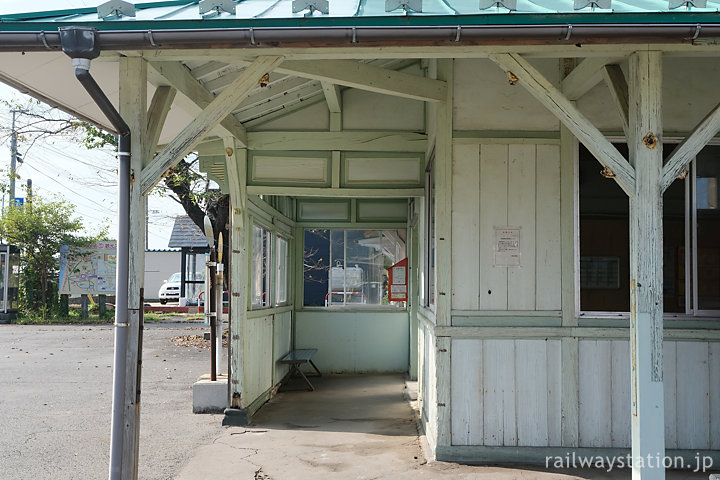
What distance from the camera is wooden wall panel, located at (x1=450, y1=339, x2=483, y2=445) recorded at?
19.1 feet

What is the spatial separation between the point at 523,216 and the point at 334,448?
2774 mm

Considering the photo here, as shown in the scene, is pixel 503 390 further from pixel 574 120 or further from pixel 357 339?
pixel 357 339

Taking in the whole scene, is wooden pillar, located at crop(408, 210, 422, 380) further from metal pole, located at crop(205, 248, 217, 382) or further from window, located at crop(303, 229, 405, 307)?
metal pole, located at crop(205, 248, 217, 382)

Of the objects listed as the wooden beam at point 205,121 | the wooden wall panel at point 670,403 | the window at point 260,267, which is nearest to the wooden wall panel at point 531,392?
the wooden wall panel at point 670,403

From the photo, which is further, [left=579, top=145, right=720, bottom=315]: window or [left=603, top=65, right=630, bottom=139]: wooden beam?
[left=579, top=145, right=720, bottom=315]: window

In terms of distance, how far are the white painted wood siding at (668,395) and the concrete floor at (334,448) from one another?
30 cm

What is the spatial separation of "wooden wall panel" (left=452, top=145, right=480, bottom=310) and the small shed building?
0.02 metres

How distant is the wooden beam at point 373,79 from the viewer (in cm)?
550

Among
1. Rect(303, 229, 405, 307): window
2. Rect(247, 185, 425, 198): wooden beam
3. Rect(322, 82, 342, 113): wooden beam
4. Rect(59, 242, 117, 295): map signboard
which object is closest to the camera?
Rect(322, 82, 342, 113): wooden beam

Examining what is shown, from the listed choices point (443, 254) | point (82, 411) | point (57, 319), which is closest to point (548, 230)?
point (443, 254)

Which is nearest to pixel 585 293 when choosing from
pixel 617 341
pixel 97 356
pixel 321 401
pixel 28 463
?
pixel 617 341

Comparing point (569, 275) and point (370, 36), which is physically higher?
point (370, 36)

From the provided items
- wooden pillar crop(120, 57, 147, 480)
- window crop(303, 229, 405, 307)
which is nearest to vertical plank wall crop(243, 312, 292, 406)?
window crop(303, 229, 405, 307)

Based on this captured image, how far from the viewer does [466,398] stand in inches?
230
